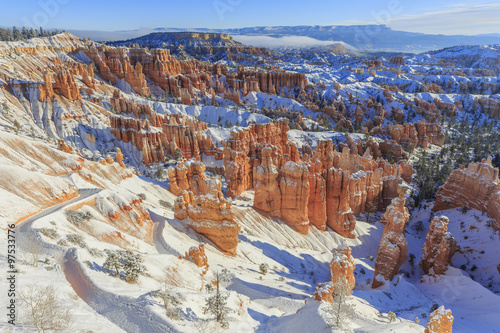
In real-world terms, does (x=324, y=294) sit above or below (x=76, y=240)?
below

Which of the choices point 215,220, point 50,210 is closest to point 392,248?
point 215,220

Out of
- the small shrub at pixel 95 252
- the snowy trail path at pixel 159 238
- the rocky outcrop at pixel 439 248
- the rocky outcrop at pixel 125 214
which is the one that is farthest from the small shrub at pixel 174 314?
the rocky outcrop at pixel 439 248

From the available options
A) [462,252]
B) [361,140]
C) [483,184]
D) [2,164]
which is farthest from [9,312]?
[361,140]

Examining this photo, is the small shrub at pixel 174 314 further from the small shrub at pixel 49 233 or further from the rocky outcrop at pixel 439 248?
the rocky outcrop at pixel 439 248

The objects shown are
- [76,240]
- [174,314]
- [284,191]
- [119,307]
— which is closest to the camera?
[119,307]

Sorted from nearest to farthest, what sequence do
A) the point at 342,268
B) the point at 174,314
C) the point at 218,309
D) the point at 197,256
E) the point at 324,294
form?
the point at 174,314 → the point at 218,309 → the point at 324,294 → the point at 197,256 → the point at 342,268

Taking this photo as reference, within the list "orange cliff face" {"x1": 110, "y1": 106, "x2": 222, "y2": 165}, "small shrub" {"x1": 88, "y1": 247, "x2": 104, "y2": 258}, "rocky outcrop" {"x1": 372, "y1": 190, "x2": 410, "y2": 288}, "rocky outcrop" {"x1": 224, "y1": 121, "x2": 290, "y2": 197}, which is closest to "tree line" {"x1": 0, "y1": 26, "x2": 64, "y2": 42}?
"orange cliff face" {"x1": 110, "y1": 106, "x2": 222, "y2": 165}

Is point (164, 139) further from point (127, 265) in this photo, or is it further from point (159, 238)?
point (127, 265)
